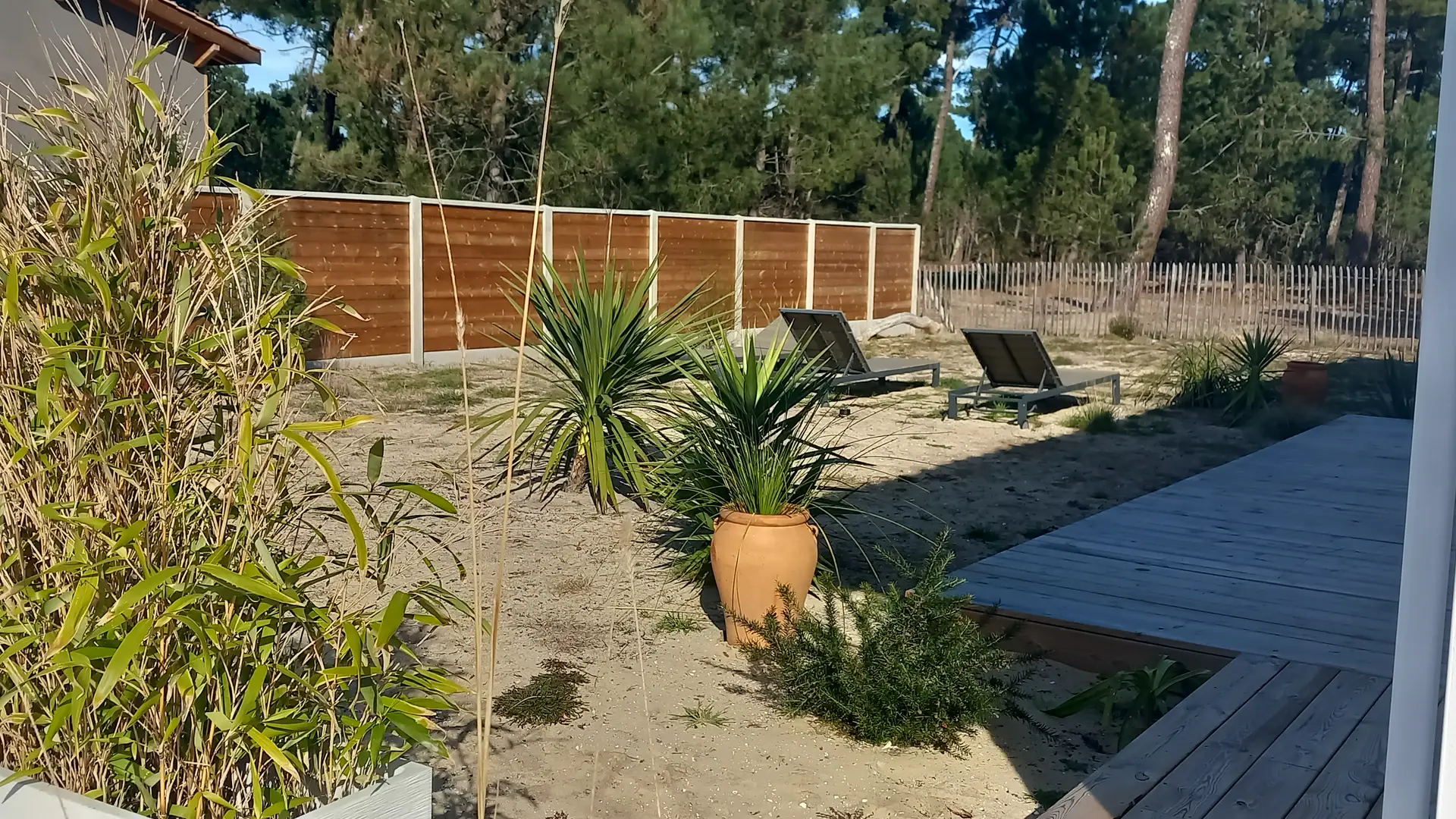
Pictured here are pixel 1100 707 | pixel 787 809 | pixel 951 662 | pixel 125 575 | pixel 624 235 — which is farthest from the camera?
pixel 624 235

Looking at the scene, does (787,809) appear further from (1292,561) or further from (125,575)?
(1292,561)

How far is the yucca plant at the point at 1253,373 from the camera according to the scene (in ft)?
32.0

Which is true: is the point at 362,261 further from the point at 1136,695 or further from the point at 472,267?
the point at 1136,695

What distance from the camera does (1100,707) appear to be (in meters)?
3.51

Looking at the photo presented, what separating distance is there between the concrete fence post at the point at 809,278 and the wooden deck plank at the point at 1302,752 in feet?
45.9

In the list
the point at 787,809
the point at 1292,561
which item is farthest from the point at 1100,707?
the point at 1292,561

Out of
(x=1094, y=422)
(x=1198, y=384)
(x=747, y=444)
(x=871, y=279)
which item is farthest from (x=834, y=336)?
(x=871, y=279)

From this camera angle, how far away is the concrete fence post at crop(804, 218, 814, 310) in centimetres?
1697

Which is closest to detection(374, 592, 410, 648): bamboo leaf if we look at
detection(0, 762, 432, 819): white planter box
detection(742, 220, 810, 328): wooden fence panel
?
detection(0, 762, 432, 819): white planter box

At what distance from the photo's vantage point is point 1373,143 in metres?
2.99

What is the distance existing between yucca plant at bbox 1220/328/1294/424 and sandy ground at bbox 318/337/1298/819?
7.95 feet

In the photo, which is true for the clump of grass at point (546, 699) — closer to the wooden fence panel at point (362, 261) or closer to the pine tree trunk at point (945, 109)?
the wooden fence panel at point (362, 261)

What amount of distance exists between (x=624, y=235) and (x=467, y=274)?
7.65 feet

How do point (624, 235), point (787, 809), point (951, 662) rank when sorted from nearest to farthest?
point (787, 809) < point (951, 662) < point (624, 235)
